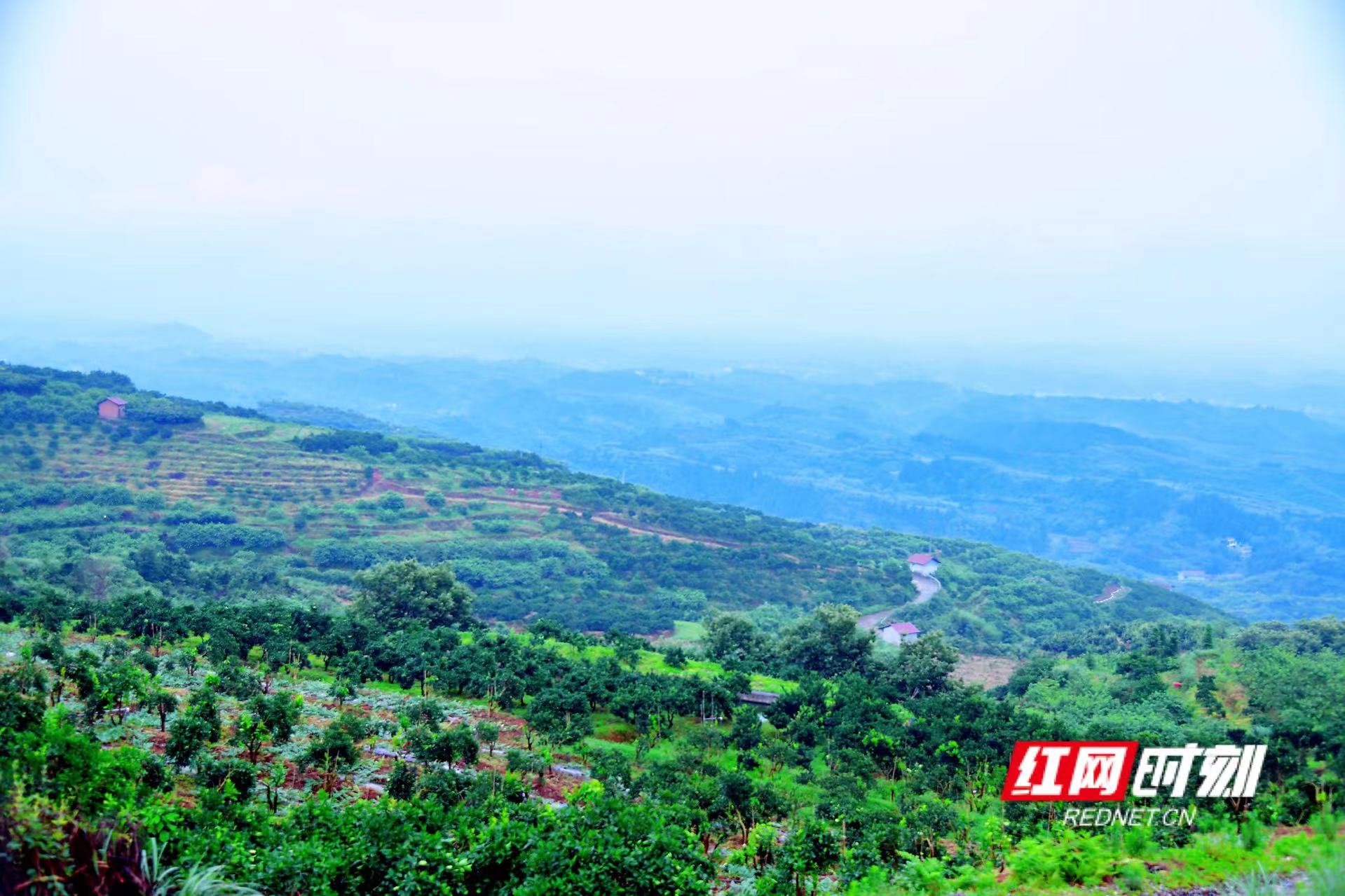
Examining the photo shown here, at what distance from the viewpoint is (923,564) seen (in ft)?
213

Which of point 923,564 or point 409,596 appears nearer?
point 409,596

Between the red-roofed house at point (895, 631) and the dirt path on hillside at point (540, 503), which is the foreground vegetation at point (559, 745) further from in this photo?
the dirt path on hillside at point (540, 503)

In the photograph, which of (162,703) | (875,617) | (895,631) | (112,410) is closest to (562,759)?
(162,703)

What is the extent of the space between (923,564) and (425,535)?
38.8m

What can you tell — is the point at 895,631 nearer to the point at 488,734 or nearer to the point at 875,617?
the point at 875,617

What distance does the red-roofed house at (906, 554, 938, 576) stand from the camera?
63.8 meters

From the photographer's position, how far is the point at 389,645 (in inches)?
752

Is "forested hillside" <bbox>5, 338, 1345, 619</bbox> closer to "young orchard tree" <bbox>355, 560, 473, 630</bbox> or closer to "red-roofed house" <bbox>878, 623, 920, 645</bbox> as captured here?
"red-roofed house" <bbox>878, 623, 920, 645</bbox>

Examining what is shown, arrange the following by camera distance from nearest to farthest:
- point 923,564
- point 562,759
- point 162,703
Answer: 1. point 162,703
2. point 562,759
3. point 923,564

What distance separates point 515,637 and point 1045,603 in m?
48.3

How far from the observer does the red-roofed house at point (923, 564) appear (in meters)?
63.8

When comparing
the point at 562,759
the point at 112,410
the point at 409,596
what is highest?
the point at 562,759

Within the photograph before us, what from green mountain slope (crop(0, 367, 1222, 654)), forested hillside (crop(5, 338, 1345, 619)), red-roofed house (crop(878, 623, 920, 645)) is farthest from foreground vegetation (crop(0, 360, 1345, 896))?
forested hillside (crop(5, 338, 1345, 619))

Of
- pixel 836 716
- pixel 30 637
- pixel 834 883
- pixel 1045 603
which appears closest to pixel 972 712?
pixel 836 716
